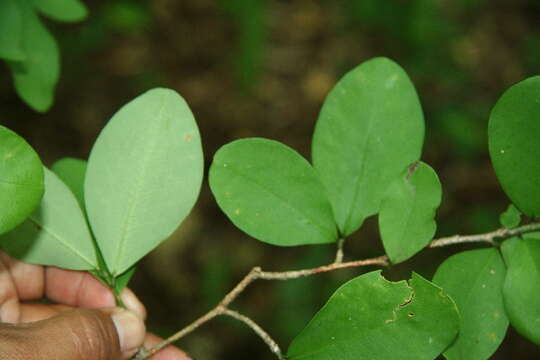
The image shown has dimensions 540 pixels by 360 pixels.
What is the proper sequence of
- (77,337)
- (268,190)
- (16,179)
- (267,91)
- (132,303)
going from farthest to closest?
1. (267,91)
2. (132,303)
3. (77,337)
4. (268,190)
5. (16,179)

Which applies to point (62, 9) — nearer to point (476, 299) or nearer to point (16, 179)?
point (16, 179)

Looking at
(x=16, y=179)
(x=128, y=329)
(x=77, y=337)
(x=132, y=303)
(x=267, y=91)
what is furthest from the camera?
(x=267, y=91)

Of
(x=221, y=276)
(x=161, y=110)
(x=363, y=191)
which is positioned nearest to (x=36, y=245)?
(x=161, y=110)

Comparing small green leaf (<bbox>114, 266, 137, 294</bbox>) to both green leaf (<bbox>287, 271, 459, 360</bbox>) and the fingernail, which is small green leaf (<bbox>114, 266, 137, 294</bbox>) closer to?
the fingernail

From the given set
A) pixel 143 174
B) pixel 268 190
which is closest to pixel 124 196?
pixel 143 174

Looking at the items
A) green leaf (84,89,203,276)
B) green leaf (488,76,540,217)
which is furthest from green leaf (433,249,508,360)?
green leaf (84,89,203,276)

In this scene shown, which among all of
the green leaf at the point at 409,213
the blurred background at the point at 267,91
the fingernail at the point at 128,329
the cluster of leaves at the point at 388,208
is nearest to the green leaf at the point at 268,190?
the cluster of leaves at the point at 388,208
